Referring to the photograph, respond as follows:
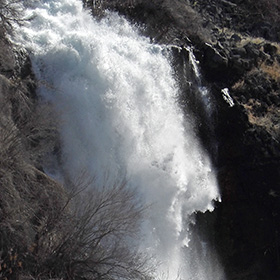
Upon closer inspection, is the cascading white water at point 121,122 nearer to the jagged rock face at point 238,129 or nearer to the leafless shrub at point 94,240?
the jagged rock face at point 238,129

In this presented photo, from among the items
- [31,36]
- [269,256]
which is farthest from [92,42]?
[269,256]

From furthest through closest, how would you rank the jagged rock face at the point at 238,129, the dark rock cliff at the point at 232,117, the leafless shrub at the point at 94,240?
the jagged rock face at the point at 238,129, the dark rock cliff at the point at 232,117, the leafless shrub at the point at 94,240

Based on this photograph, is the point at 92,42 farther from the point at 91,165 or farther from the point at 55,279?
the point at 55,279

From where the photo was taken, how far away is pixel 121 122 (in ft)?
56.9

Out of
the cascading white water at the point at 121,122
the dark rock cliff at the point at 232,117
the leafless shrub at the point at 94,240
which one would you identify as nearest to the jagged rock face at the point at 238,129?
the dark rock cliff at the point at 232,117

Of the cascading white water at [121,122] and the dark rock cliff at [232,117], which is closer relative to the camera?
the cascading white water at [121,122]

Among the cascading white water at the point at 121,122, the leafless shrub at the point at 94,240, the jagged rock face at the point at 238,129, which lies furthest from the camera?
the jagged rock face at the point at 238,129

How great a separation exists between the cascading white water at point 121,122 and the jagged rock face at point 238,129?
1.41m

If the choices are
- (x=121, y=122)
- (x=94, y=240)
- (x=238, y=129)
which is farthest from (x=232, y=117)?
(x=94, y=240)

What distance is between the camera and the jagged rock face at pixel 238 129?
66.8ft

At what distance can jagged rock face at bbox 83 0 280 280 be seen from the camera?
2038 cm

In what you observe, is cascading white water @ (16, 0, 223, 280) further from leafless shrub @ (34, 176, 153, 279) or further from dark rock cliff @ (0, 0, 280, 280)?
leafless shrub @ (34, 176, 153, 279)

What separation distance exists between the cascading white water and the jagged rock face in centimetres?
141

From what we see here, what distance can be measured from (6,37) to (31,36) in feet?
3.75
